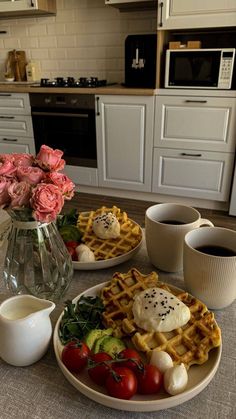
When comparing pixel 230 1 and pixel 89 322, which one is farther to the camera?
pixel 230 1

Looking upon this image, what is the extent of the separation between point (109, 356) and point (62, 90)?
2.50 meters

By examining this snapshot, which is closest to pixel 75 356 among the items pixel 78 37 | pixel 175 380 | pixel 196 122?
pixel 175 380

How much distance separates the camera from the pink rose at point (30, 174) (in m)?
0.55

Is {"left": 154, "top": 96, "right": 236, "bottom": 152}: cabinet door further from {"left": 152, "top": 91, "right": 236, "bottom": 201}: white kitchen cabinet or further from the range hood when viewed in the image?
the range hood

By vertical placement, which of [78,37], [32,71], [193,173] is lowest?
[193,173]

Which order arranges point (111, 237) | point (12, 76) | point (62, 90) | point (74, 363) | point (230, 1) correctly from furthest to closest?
point (12, 76)
point (62, 90)
point (230, 1)
point (111, 237)
point (74, 363)

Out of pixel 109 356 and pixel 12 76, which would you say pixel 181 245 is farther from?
pixel 12 76

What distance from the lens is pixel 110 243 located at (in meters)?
0.85

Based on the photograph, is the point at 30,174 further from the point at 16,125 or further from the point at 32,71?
the point at 32,71

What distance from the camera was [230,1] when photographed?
2.12m

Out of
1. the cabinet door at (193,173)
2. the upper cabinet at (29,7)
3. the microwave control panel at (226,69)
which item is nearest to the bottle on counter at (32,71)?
the upper cabinet at (29,7)

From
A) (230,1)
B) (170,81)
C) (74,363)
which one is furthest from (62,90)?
(74,363)

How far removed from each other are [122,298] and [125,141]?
2.16 m

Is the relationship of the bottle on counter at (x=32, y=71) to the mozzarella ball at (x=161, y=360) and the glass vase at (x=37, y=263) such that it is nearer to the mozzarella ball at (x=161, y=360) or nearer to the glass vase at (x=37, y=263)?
the glass vase at (x=37, y=263)
